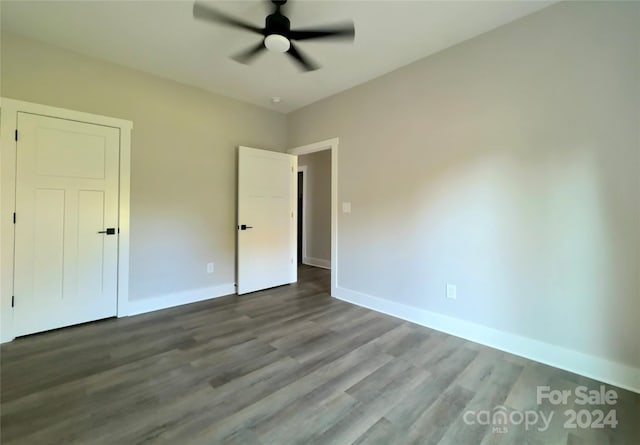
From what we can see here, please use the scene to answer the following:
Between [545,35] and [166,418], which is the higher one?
[545,35]

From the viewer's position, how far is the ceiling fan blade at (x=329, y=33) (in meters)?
1.96

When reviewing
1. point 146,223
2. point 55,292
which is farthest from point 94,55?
point 55,292

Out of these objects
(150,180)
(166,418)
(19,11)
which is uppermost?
(19,11)

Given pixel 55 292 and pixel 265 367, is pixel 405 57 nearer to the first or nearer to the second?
pixel 265 367

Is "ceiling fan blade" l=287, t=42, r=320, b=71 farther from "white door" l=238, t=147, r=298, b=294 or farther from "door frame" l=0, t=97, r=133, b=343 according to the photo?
"door frame" l=0, t=97, r=133, b=343

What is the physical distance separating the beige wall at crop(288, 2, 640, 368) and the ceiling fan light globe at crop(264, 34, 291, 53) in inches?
59.1

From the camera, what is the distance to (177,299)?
3.43 metres

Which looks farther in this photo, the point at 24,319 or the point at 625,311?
the point at 24,319

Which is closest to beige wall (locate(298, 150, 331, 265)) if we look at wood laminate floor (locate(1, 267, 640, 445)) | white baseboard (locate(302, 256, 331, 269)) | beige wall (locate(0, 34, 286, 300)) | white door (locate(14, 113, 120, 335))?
white baseboard (locate(302, 256, 331, 269))

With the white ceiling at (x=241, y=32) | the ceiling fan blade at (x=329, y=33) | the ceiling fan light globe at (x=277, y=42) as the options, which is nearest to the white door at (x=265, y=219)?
the white ceiling at (x=241, y=32)

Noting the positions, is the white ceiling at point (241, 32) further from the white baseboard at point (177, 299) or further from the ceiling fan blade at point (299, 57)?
the white baseboard at point (177, 299)

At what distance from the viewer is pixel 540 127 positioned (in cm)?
218

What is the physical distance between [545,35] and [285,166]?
321cm

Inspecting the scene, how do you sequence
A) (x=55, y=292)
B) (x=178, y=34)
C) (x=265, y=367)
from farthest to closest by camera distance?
(x=55, y=292) < (x=178, y=34) < (x=265, y=367)
